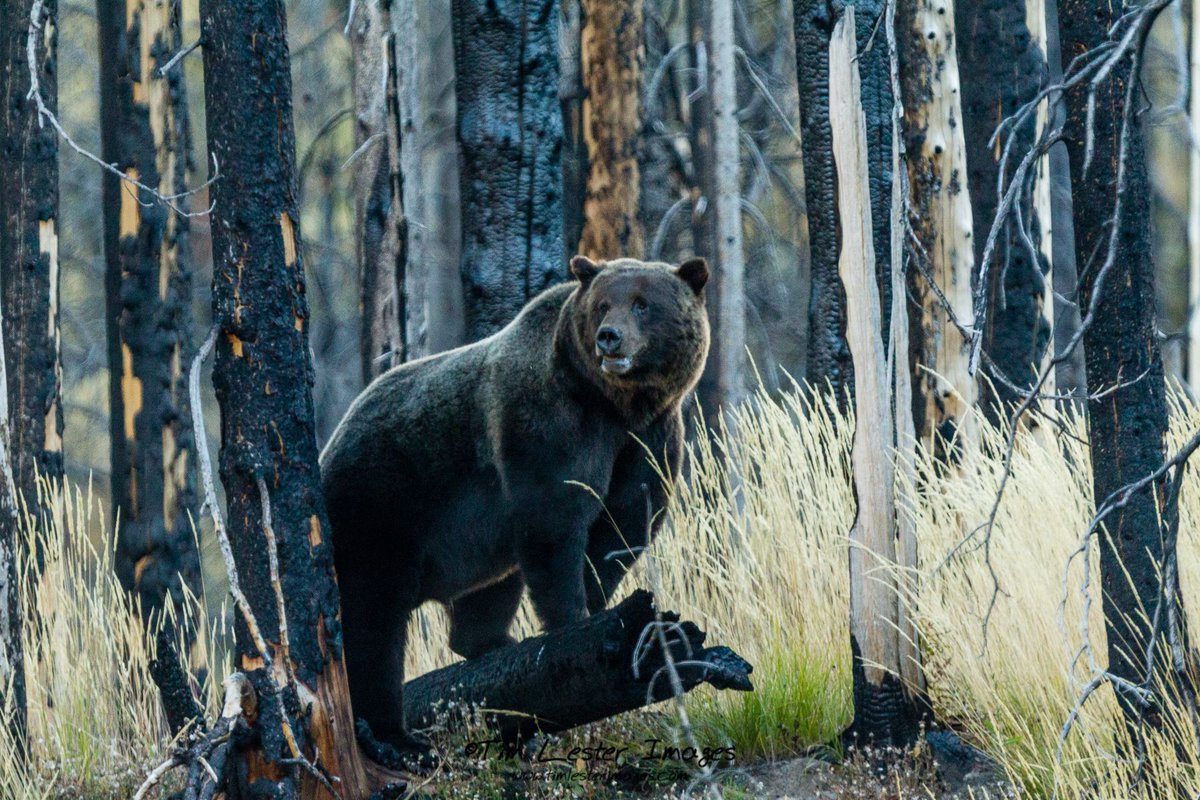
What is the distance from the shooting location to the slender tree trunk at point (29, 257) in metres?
8.02

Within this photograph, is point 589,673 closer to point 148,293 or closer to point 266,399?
point 266,399

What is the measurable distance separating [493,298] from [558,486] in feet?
6.99

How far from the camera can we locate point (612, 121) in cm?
1130

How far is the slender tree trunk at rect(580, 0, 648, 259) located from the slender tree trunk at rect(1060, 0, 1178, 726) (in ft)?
22.4

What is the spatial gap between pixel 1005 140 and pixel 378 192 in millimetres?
4929

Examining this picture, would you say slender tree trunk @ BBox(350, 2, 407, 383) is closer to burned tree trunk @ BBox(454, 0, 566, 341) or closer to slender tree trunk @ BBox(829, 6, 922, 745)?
burned tree trunk @ BBox(454, 0, 566, 341)

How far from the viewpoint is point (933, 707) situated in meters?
5.12

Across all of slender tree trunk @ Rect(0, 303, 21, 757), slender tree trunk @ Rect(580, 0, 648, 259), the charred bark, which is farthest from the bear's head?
slender tree trunk @ Rect(580, 0, 648, 259)

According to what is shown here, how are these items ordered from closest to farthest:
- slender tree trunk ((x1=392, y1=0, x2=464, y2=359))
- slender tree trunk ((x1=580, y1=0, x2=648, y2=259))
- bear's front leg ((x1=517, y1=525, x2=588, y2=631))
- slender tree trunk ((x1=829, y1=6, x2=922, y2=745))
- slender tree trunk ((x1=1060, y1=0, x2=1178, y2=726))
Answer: slender tree trunk ((x1=1060, y1=0, x2=1178, y2=726)), slender tree trunk ((x1=829, y1=6, x2=922, y2=745)), bear's front leg ((x1=517, y1=525, x2=588, y2=631)), slender tree trunk ((x1=580, y1=0, x2=648, y2=259)), slender tree trunk ((x1=392, y1=0, x2=464, y2=359))

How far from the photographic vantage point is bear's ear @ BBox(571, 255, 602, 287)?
5398 millimetres

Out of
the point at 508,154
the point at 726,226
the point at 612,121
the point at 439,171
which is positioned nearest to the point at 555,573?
the point at 508,154

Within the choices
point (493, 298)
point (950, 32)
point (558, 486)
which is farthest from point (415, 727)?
point (950, 32)

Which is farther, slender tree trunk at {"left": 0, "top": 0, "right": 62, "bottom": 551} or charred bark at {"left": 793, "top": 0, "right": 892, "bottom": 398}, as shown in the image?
slender tree trunk at {"left": 0, "top": 0, "right": 62, "bottom": 551}

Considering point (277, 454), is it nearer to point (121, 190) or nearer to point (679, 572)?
point (679, 572)
